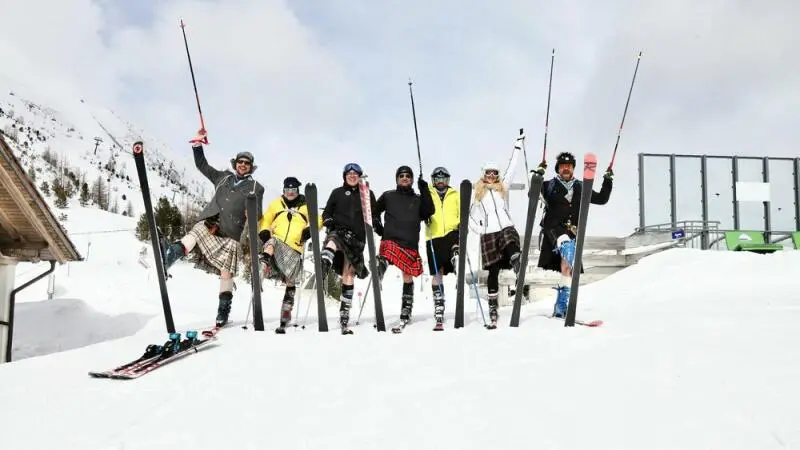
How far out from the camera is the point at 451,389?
11.3 feet

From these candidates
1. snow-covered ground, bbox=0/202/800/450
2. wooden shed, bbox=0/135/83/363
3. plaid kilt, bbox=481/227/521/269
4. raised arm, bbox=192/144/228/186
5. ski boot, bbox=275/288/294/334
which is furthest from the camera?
wooden shed, bbox=0/135/83/363

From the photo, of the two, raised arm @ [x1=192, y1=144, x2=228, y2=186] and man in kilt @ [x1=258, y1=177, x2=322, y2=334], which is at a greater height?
raised arm @ [x1=192, y1=144, x2=228, y2=186]

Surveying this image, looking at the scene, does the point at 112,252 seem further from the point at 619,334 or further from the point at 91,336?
the point at 619,334

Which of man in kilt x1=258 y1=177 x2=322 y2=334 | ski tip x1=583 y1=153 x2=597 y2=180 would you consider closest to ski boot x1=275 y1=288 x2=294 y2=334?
man in kilt x1=258 y1=177 x2=322 y2=334

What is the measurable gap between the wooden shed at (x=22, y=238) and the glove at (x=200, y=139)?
4.25 m

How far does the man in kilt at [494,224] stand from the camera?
6.44m

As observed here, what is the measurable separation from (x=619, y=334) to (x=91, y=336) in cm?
1136

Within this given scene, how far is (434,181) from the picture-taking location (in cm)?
662

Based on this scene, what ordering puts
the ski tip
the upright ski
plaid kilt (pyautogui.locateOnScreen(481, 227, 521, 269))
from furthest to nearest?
plaid kilt (pyautogui.locateOnScreen(481, 227, 521, 269)), the upright ski, the ski tip

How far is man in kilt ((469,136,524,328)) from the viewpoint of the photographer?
644cm

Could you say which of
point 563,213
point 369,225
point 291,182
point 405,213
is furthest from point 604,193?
point 291,182

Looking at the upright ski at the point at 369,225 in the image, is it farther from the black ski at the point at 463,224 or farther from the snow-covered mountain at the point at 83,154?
the snow-covered mountain at the point at 83,154

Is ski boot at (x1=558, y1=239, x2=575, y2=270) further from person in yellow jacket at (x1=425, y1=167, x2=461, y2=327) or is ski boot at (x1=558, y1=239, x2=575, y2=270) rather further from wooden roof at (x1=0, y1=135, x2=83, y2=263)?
wooden roof at (x1=0, y1=135, x2=83, y2=263)

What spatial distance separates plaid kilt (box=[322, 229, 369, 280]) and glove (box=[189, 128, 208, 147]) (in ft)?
6.78
